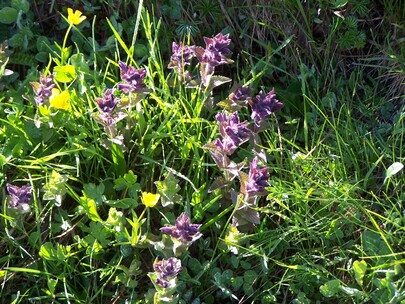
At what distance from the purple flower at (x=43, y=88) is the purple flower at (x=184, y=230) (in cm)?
63

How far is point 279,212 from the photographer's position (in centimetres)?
258

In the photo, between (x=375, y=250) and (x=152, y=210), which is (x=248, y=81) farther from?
(x=375, y=250)

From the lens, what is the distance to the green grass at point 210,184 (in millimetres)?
2504

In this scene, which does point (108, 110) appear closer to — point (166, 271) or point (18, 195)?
point (18, 195)

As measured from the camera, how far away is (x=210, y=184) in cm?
270

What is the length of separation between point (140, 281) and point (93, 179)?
1.30 ft

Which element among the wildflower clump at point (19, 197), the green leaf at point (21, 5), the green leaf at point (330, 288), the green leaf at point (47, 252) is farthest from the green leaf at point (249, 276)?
the green leaf at point (21, 5)

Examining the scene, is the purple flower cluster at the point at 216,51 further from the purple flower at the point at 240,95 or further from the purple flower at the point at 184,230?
the purple flower at the point at 184,230

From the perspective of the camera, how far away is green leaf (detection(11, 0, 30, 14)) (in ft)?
10.1

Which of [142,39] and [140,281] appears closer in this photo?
[140,281]

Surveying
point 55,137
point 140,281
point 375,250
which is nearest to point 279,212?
point 375,250

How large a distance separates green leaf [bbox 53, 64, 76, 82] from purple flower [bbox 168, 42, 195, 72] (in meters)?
0.34

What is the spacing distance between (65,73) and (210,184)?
632 mm

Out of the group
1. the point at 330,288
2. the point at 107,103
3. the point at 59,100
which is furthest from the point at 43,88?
the point at 330,288
